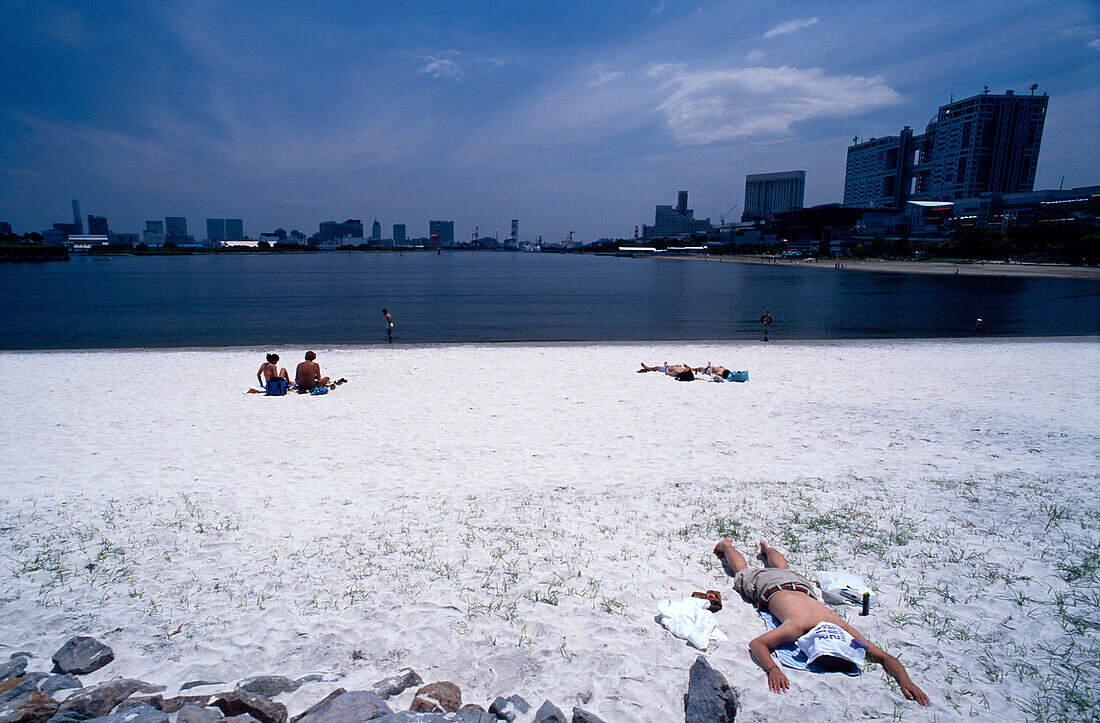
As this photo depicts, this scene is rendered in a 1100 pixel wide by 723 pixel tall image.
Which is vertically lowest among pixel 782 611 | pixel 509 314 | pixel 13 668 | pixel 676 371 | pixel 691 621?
pixel 509 314

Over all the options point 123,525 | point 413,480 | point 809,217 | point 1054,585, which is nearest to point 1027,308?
point 1054,585

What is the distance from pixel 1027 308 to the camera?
132 feet

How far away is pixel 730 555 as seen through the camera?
5152 millimetres

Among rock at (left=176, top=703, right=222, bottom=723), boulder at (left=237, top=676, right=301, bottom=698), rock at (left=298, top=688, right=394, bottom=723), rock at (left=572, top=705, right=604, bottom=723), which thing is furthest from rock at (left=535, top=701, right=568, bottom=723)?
rock at (left=176, top=703, right=222, bottom=723)

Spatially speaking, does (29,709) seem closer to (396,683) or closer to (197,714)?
(197,714)

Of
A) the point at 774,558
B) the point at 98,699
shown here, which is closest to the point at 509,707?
the point at 98,699

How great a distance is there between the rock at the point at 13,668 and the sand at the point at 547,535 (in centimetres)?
14

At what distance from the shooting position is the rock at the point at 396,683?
360 centimetres

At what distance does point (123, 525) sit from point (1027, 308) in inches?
2093

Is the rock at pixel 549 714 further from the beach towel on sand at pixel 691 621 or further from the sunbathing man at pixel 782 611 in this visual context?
the sunbathing man at pixel 782 611

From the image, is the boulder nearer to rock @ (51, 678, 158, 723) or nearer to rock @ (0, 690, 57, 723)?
rock @ (51, 678, 158, 723)

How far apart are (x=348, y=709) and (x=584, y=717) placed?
1.46 m

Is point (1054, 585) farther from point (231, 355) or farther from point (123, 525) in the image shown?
point (231, 355)

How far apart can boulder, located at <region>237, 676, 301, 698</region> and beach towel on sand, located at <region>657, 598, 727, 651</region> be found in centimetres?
275
